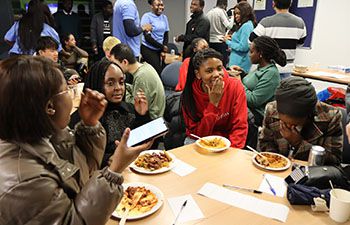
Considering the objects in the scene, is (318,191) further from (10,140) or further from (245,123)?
(10,140)

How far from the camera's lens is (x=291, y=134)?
1.65 meters

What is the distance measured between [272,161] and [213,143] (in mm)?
346

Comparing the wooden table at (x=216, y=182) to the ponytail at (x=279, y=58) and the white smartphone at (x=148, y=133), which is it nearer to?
the white smartphone at (x=148, y=133)

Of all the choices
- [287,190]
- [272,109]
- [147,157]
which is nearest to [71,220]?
[147,157]

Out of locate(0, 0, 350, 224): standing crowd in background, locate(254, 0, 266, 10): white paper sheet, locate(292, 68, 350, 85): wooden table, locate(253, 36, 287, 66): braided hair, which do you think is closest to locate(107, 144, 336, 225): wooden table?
locate(0, 0, 350, 224): standing crowd in background

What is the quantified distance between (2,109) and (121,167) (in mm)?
390

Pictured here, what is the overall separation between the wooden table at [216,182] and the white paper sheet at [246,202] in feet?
0.07

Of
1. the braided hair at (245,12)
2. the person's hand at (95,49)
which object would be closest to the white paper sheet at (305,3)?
the braided hair at (245,12)

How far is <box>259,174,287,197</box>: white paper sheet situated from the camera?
4.24 feet

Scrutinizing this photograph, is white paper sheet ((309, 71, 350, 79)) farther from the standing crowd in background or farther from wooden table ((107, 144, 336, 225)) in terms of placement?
wooden table ((107, 144, 336, 225))

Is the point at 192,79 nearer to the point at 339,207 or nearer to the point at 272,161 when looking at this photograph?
the point at 272,161

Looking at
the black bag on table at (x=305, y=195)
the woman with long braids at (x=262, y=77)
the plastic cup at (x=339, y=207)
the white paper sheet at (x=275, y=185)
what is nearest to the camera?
the plastic cup at (x=339, y=207)

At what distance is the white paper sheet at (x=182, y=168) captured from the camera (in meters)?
1.44

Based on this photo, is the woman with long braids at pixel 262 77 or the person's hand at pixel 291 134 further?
the woman with long braids at pixel 262 77
